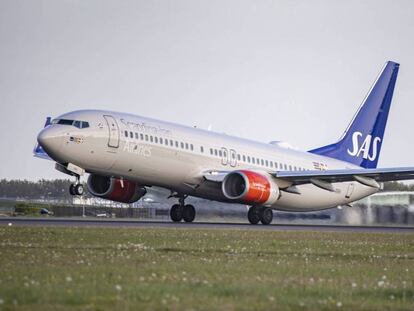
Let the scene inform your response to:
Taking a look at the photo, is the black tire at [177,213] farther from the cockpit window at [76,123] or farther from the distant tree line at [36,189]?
the distant tree line at [36,189]

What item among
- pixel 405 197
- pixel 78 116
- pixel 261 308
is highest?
pixel 78 116

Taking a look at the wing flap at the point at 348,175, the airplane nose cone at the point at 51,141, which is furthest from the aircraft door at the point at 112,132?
the wing flap at the point at 348,175

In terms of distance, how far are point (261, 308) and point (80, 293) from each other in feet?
7.34

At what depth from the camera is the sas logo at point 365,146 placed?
1799 inches

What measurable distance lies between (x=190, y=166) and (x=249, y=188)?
2.68 meters

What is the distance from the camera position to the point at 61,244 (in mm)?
18766

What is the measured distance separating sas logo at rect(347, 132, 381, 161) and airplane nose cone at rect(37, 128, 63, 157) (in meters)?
18.6

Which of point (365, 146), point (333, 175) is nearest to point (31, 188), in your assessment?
point (365, 146)

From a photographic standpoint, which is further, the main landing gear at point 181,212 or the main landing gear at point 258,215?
the main landing gear at point 181,212

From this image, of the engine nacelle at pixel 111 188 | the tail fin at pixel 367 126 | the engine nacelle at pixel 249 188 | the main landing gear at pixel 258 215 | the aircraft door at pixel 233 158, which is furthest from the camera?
the tail fin at pixel 367 126

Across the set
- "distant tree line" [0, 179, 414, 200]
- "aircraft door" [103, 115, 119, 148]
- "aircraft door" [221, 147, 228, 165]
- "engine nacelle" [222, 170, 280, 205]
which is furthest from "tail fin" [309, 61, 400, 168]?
"distant tree line" [0, 179, 414, 200]

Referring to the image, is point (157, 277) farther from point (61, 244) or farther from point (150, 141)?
point (150, 141)

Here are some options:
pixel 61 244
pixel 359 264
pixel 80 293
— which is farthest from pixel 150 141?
pixel 80 293

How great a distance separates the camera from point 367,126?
4597 centimetres
